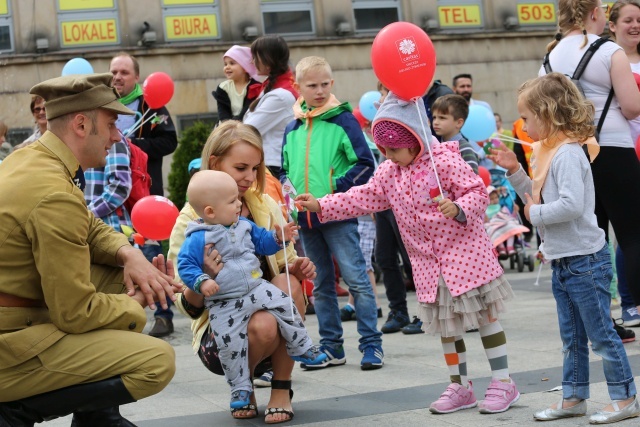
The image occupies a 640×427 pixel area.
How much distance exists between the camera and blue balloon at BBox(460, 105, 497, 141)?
8.58 metres

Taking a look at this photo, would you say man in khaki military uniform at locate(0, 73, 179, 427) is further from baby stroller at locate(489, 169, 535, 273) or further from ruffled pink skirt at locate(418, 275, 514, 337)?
baby stroller at locate(489, 169, 535, 273)

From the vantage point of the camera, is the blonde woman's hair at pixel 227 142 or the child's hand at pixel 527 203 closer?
the child's hand at pixel 527 203

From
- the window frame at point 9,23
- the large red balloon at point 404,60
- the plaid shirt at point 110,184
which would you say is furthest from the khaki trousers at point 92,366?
the window frame at point 9,23

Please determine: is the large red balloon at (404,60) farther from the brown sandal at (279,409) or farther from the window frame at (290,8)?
the window frame at (290,8)

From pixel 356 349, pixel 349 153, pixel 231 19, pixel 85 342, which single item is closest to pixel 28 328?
pixel 85 342

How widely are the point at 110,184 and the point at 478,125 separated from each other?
2940mm

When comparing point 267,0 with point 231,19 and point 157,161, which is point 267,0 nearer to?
point 231,19

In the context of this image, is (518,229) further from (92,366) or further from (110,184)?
(92,366)

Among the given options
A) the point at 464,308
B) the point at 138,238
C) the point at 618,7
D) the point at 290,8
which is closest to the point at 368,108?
the point at 138,238

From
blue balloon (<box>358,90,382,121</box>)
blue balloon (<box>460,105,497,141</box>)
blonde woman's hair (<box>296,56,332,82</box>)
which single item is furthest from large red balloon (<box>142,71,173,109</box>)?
blue balloon (<box>358,90,382,121</box>)

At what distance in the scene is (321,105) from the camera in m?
6.98

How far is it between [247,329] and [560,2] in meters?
3.11

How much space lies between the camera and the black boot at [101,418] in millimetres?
4722

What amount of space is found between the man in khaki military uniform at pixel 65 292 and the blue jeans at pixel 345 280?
2556mm
